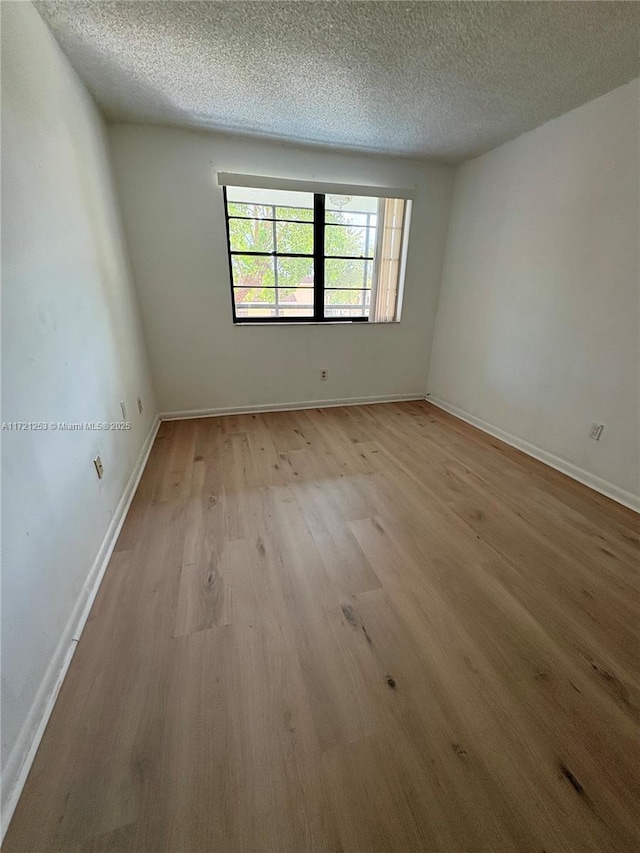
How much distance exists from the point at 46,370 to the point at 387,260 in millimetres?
3110

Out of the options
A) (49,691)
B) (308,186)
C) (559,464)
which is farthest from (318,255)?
(49,691)

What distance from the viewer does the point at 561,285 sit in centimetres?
235

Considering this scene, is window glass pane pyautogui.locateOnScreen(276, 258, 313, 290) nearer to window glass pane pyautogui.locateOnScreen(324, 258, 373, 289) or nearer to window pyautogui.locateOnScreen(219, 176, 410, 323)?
window pyautogui.locateOnScreen(219, 176, 410, 323)

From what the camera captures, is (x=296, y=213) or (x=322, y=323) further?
(x=322, y=323)

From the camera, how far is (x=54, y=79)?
1.52 m

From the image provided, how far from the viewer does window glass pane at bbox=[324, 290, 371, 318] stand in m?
3.45

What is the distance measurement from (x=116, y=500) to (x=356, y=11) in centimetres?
255

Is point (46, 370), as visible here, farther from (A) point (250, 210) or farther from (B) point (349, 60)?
(A) point (250, 210)

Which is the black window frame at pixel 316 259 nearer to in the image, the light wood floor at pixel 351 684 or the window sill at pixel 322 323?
the window sill at pixel 322 323

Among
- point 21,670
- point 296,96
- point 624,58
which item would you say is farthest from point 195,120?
point 21,670

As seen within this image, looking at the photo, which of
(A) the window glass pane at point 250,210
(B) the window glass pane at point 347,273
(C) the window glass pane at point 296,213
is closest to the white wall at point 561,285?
(B) the window glass pane at point 347,273

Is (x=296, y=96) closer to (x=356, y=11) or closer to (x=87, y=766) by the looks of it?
(x=356, y=11)

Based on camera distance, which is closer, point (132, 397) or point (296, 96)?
point (296, 96)

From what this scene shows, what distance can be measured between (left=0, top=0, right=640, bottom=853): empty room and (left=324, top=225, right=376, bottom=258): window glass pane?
36 millimetres
